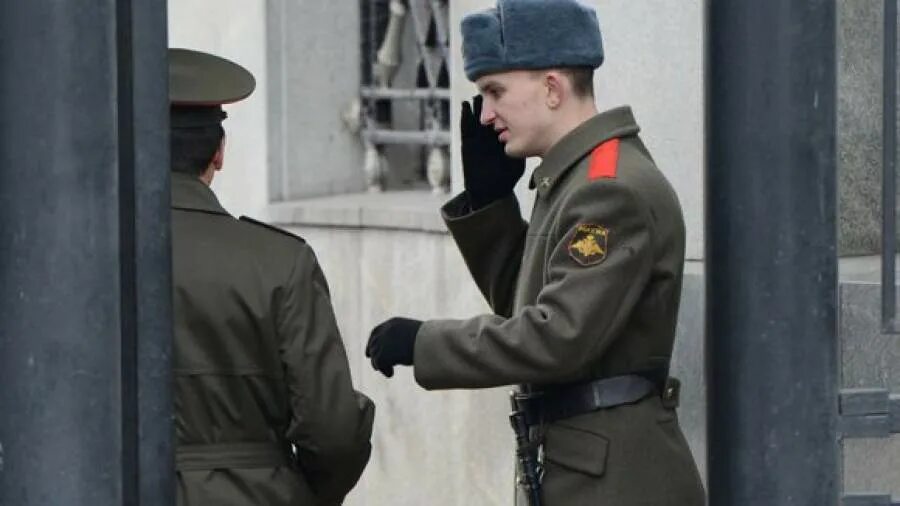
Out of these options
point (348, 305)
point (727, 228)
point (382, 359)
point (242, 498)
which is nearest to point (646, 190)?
point (382, 359)

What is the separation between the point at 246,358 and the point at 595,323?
0.60m

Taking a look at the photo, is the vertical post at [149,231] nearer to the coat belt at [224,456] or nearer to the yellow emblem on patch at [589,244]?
the yellow emblem on patch at [589,244]

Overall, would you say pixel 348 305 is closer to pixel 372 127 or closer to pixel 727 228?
pixel 372 127

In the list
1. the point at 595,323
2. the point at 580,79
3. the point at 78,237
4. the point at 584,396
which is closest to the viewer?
the point at 78,237

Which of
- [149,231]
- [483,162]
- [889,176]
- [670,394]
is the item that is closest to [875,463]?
[670,394]

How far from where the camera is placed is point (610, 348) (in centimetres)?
337

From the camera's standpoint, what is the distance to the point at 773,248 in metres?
1.79

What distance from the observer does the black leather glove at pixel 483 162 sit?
12.2 feet

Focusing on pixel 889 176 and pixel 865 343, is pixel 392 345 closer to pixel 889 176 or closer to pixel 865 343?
pixel 865 343

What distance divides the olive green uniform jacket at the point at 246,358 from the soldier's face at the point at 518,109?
0.37 meters

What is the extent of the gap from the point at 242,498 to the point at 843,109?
1498mm

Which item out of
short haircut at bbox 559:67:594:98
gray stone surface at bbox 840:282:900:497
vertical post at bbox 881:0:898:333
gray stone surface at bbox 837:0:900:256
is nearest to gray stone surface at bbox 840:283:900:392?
gray stone surface at bbox 840:282:900:497

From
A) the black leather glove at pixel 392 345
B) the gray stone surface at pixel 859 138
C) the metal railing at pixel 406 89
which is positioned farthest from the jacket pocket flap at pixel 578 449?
the metal railing at pixel 406 89

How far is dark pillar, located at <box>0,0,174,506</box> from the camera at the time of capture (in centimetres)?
167
